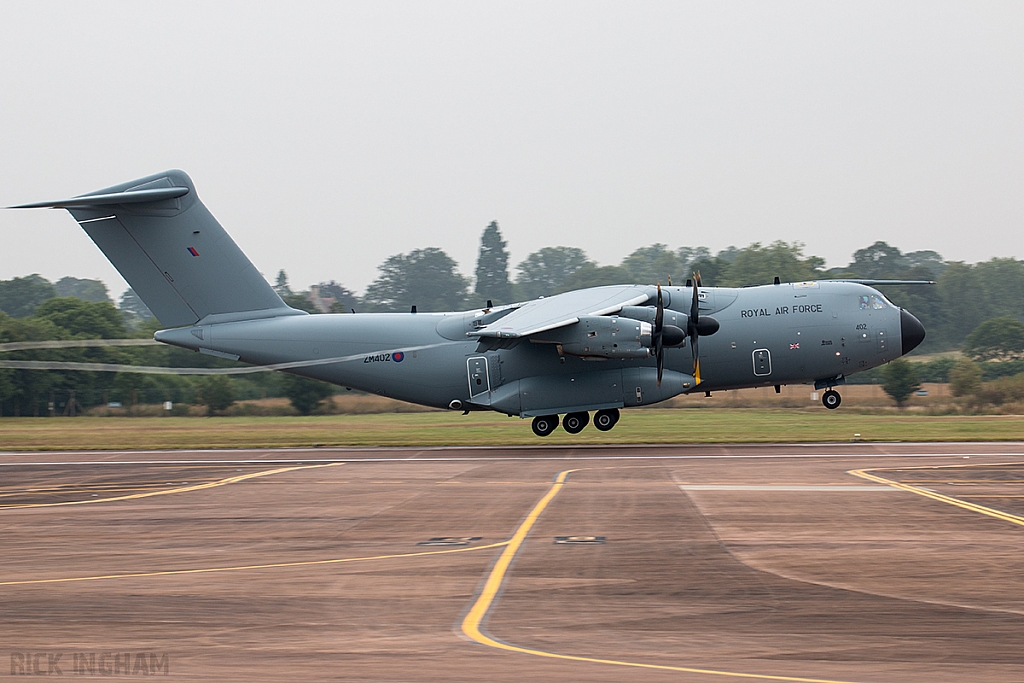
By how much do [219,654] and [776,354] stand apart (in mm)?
24404

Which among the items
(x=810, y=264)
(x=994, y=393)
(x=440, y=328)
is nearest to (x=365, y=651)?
(x=440, y=328)

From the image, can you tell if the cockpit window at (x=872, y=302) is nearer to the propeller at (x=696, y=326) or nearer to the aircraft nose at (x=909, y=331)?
the aircraft nose at (x=909, y=331)

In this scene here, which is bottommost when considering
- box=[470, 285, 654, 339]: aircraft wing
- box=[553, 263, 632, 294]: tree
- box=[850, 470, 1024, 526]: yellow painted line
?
box=[850, 470, 1024, 526]: yellow painted line

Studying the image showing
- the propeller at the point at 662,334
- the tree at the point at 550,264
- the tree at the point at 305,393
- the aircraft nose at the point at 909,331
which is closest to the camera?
the propeller at the point at 662,334

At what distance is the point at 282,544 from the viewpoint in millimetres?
12906

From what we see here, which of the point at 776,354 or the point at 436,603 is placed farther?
the point at 776,354

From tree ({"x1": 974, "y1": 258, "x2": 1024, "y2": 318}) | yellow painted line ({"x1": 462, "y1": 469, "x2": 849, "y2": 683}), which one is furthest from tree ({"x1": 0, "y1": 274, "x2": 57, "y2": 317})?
yellow painted line ({"x1": 462, "y1": 469, "x2": 849, "y2": 683})

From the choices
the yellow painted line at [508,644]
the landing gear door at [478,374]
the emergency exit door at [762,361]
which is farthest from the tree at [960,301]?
the yellow painted line at [508,644]

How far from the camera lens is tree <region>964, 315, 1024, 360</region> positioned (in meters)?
49.6

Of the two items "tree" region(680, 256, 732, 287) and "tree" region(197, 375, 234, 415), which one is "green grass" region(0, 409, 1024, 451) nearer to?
"tree" region(197, 375, 234, 415)

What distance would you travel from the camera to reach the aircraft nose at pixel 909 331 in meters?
30.2

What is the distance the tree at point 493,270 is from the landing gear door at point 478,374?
55048 millimetres

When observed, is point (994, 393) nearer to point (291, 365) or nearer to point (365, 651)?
point (291, 365)

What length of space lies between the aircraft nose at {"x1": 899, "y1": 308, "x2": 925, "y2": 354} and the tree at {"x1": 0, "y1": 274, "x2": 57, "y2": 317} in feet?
233
